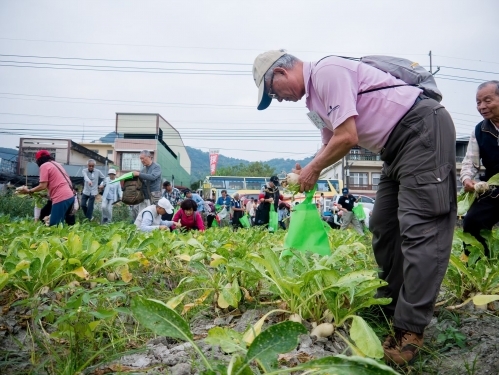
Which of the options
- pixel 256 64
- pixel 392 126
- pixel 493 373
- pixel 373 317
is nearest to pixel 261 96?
pixel 256 64

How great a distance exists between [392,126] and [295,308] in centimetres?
105

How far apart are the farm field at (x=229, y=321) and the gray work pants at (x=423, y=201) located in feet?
0.55

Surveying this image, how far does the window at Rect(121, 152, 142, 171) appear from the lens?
2084 inches

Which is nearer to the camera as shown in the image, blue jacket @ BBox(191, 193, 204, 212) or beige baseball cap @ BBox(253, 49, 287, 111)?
beige baseball cap @ BBox(253, 49, 287, 111)

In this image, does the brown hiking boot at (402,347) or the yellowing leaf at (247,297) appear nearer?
the brown hiking boot at (402,347)

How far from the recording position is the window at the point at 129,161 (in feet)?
174

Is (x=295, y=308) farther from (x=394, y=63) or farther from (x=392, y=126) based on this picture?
(x=394, y=63)

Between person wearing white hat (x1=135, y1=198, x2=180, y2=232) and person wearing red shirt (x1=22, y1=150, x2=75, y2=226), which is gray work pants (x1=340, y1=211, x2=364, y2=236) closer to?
person wearing white hat (x1=135, y1=198, x2=180, y2=232)

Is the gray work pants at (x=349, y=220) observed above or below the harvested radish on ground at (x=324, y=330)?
below

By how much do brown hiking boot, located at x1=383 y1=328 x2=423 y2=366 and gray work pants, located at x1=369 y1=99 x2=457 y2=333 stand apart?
5cm

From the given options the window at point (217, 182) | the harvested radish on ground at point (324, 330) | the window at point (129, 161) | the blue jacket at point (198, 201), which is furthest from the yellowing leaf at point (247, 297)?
the window at point (129, 161)

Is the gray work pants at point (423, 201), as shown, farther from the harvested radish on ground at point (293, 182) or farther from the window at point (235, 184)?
the window at point (235, 184)

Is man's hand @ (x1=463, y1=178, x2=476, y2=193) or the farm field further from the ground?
man's hand @ (x1=463, y1=178, x2=476, y2=193)

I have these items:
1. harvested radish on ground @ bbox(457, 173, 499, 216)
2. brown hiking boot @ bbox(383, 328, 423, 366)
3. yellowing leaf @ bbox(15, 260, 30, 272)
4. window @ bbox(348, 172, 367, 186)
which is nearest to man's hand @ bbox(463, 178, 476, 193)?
harvested radish on ground @ bbox(457, 173, 499, 216)
